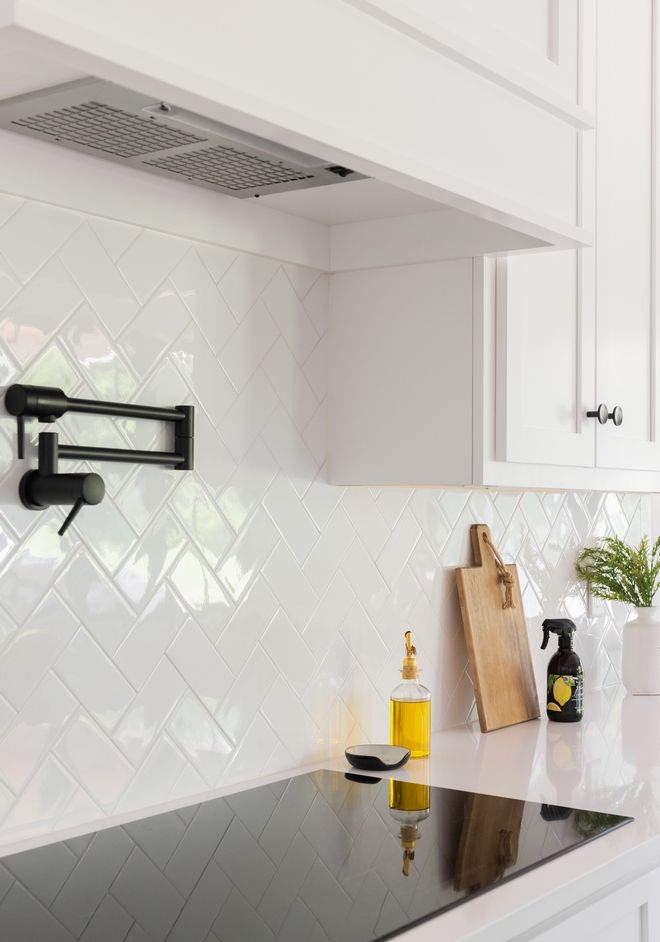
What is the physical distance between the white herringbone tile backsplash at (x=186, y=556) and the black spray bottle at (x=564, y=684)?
245 mm

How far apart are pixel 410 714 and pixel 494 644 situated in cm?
41

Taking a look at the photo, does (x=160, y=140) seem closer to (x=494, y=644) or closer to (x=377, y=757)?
(x=377, y=757)

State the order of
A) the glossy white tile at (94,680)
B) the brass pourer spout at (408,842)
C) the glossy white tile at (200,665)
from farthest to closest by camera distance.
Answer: the glossy white tile at (200,665)
the glossy white tile at (94,680)
the brass pourer spout at (408,842)

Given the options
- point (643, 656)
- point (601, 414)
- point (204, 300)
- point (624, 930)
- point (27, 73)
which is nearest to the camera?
point (27, 73)

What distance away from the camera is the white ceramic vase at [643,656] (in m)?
2.62

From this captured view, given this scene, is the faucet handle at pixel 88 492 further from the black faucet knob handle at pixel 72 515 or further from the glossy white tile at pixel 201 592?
the glossy white tile at pixel 201 592

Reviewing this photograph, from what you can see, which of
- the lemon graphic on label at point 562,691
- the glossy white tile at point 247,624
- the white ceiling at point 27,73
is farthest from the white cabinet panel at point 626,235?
the white ceiling at point 27,73

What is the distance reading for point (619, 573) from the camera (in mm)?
2750

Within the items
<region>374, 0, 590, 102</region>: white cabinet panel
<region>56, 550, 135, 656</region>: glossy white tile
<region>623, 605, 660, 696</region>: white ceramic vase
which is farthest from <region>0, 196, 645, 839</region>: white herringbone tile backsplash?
<region>623, 605, 660, 696</region>: white ceramic vase

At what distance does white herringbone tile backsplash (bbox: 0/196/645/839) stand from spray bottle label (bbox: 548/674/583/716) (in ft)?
0.81

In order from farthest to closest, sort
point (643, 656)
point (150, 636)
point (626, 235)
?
point (643, 656), point (626, 235), point (150, 636)

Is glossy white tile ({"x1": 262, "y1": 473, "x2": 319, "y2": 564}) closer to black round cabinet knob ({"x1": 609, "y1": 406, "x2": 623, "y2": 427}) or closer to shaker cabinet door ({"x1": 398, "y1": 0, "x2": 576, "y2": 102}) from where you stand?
black round cabinet knob ({"x1": 609, "y1": 406, "x2": 623, "y2": 427})

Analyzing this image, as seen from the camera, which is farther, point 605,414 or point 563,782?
point 605,414

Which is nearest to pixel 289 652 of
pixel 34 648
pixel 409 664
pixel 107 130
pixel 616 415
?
pixel 409 664
